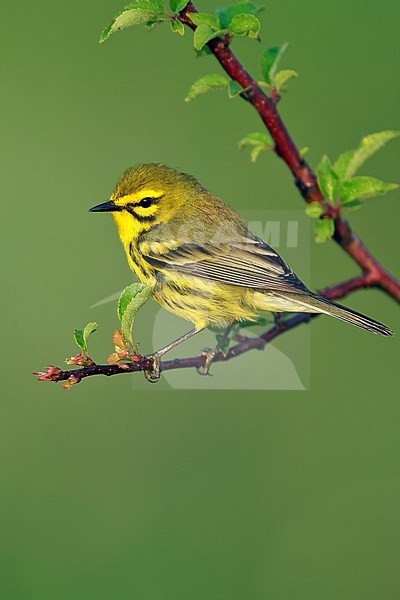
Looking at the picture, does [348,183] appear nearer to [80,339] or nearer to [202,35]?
[202,35]

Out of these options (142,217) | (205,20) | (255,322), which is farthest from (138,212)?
(205,20)

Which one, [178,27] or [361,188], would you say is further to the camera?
[361,188]

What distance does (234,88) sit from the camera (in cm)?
256

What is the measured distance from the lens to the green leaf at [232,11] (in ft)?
8.44

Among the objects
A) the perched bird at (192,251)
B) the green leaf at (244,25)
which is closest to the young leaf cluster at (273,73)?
the green leaf at (244,25)

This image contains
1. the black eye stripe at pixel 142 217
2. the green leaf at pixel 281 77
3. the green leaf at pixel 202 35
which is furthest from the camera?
the black eye stripe at pixel 142 217

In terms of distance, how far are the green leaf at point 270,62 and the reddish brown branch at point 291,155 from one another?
141 mm

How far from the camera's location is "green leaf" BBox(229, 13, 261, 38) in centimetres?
251

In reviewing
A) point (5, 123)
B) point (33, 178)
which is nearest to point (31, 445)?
point (33, 178)

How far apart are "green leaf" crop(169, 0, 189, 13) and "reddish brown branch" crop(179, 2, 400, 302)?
0.04 metres

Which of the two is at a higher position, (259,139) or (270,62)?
(270,62)

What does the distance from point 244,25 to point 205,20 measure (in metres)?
0.11

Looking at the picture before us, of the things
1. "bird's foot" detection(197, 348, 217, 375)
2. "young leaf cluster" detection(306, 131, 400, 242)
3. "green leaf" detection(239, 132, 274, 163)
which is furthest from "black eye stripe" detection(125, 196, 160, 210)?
"young leaf cluster" detection(306, 131, 400, 242)

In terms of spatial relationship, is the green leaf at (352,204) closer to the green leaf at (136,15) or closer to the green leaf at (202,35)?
the green leaf at (202,35)
